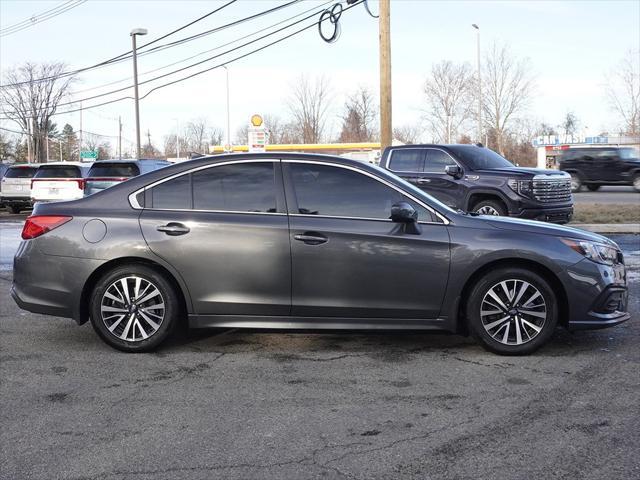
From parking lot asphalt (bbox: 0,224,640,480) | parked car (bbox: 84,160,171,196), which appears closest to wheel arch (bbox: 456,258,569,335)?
parking lot asphalt (bbox: 0,224,640,480)

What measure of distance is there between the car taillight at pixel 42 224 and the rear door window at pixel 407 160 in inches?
349

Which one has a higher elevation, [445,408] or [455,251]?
[455,251]

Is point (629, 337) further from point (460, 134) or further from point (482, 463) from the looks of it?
point (460, 134)

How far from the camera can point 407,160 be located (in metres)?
13.6

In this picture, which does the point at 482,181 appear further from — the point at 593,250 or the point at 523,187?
the point at 593,250

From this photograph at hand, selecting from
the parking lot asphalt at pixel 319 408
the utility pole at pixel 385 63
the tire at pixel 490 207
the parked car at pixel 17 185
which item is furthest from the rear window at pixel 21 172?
the parking lot asphalt at pixel 319 408

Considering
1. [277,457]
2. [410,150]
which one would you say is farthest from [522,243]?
[410,150]

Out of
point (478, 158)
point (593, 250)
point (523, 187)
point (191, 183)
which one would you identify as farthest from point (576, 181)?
point (191, 183)

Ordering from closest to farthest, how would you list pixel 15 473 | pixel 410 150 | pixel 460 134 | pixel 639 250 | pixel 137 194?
pixel 15 473
pixel 137 194
pixel 639 250
pixel 410 150
pixel 460 134

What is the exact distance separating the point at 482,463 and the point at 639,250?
931 cm

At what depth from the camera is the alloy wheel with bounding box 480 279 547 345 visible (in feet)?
17.4

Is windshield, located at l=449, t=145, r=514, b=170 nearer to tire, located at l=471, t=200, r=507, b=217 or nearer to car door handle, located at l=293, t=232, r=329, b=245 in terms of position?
tire, located at l=471, t=200, r=507, b=217

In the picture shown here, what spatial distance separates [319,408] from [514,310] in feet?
6.41

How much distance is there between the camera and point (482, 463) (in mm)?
3381
